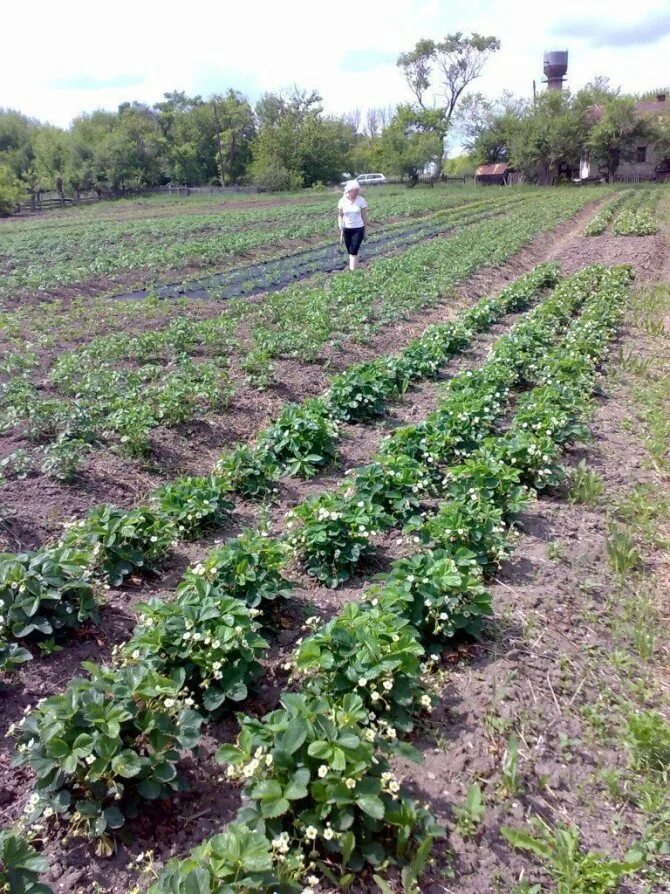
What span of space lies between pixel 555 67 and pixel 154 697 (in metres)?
98.3

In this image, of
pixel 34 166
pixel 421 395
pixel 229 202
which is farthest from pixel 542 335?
pixel 34 166

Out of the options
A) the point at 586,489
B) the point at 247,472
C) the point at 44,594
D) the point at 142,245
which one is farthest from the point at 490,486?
the point at 142,245

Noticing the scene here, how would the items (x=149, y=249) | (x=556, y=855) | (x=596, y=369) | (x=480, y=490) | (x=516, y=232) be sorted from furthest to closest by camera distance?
(x=516, y=232), (x=149, y=249), (x=596, y=369), (x=480, y=490), (x=556, y=855)

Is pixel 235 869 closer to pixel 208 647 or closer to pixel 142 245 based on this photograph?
pixel 208 647

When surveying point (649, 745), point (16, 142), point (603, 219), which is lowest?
point (649, 745)

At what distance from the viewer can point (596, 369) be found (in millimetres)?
8734

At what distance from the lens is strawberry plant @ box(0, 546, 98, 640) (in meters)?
3.50

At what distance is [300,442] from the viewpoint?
19.3ft

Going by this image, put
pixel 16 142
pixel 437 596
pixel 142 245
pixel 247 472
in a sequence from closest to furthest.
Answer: pixel 437 596 < pixel 247 472 < pixel 142 245 < pixel 16 142

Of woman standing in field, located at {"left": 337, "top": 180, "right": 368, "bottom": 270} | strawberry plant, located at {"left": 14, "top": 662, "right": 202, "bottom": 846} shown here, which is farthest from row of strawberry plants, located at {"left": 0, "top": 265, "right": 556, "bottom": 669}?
woman standing in field, located at {"left": 337, "top": 180, "right": 368, "bottom": 270}

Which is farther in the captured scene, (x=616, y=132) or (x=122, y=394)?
(x=616, y=132)

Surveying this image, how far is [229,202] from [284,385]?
143 feet

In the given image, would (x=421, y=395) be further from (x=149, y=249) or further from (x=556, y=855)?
(x=149, y=249)

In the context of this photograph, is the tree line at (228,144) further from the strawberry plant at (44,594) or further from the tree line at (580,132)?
the strawberry plant at (44,594)
